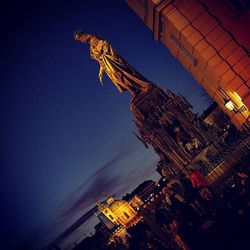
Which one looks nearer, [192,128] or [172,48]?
[172,48]

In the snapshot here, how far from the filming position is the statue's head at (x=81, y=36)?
1267 inches

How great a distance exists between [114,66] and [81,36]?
467 centimetres

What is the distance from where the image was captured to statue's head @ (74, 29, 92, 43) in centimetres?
3219

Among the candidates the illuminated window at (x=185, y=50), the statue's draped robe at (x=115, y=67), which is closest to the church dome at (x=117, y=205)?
the statue's draped robe at (x=115, y=67)

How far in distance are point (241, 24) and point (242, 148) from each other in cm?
703

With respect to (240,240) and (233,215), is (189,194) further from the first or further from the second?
(240,240)

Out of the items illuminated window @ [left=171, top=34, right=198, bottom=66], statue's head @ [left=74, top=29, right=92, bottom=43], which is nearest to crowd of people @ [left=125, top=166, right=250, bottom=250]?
illuminated window @ [left=171, top=34, right=198, bottom=66]

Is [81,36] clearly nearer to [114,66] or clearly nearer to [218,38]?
[114,66]

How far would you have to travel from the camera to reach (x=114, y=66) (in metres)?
31.8

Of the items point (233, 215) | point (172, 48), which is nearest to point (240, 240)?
point (233, 215)

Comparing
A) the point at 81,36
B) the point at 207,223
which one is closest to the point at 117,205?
the point at 81,36

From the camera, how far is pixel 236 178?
37.4 feet

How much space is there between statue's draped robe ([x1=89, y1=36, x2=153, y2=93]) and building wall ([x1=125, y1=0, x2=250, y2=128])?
42.6ft

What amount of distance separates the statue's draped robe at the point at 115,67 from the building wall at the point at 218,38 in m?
13.0
